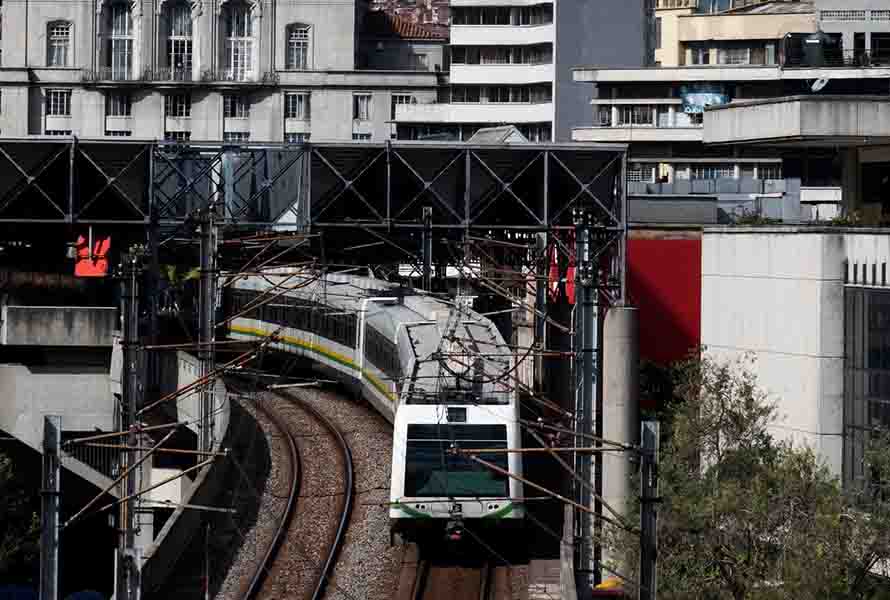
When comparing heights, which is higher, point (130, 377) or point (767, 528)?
point (130, 377)

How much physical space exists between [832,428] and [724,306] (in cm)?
423

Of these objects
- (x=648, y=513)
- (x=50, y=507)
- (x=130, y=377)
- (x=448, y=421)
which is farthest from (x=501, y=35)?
(x=648, y=513)

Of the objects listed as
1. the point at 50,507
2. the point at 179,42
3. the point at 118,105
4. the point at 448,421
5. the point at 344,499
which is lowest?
the point at 344,499

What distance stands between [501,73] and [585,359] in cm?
5534

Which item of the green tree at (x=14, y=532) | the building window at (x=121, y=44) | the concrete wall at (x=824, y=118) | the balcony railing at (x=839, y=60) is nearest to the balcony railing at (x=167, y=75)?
the building window at (x=121, y=44)

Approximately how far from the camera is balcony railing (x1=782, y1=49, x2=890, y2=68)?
149 feet

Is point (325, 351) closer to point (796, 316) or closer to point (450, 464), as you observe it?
point (450, 464)

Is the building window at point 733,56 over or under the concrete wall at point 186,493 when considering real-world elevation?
over

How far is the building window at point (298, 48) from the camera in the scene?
84938mm

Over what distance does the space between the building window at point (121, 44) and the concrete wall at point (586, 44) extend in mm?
20299

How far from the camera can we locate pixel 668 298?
3853cm

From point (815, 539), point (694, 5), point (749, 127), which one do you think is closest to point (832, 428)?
point (749, 127)

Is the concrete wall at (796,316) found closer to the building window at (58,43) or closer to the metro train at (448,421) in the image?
the metro train at (448,421)

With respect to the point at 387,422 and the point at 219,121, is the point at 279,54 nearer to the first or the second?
the point at 219,121
